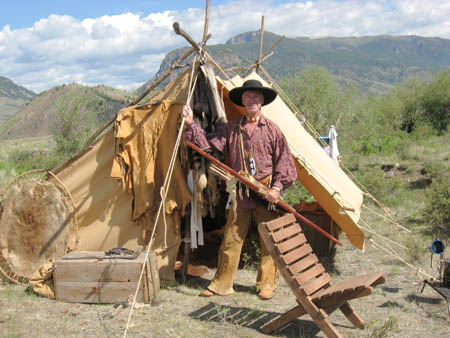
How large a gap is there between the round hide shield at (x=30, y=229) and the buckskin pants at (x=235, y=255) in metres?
1.67

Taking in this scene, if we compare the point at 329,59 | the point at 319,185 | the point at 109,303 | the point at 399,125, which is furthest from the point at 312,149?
the point at 329,59

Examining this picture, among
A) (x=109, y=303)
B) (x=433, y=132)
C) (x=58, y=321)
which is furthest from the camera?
(x=433, y=132)

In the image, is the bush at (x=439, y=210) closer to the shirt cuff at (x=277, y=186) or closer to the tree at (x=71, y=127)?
the shirt cuff at (x=277, y=186)

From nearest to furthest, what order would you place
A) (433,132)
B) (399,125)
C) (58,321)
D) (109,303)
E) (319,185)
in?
(58,321)
(109,303)
(319,185)
(433,132)
(399,125)

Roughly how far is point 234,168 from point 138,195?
102 centimetres

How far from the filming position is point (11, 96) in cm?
13325

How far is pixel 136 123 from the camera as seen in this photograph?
14.0 feet

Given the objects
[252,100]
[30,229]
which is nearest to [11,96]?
[30,229]

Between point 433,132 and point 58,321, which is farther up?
point 433,132

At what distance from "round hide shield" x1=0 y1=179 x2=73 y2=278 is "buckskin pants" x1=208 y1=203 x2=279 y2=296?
5.47 ft

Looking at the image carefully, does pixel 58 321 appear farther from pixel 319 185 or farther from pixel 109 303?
pixel 319 185

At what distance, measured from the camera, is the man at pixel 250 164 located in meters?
3.96

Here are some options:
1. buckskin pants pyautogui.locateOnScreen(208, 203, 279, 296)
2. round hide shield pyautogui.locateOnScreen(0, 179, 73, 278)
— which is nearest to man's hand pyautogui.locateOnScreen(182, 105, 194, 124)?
buckskin pants pyautogui.locateOnScreen(208, 203, 279, 296)

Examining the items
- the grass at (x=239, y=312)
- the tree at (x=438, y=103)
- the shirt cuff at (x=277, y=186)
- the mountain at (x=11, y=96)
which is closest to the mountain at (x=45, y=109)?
the tree at (x=438, y=103)
